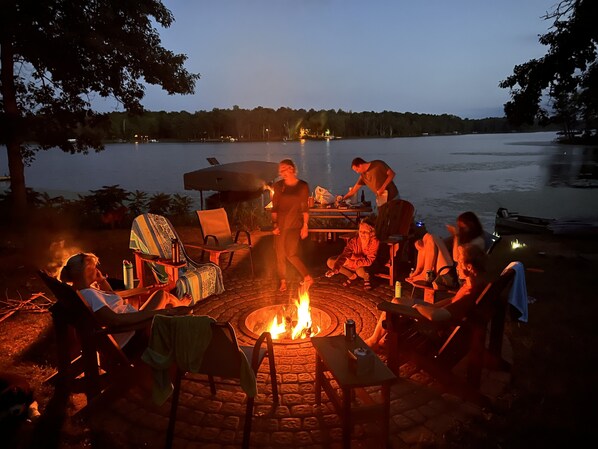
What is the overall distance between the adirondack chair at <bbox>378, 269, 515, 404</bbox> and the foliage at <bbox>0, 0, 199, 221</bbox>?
9.61m

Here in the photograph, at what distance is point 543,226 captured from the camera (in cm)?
1275

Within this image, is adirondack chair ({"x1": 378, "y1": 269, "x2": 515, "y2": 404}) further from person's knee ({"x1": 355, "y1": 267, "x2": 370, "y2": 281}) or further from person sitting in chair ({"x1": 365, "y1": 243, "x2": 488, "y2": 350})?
person's knee ({"x1": 355, "y1": 267, "x2": 370, "y2": 281})

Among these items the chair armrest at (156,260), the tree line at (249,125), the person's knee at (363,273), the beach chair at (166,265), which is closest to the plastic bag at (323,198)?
the person's knee at (363,273)

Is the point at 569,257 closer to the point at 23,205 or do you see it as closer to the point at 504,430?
the point at 504,430

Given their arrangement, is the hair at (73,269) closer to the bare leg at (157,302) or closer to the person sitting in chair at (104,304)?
the person sitting in chair at (104,304)

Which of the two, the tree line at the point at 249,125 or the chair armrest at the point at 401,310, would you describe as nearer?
the chair armrest at the point at 401,310

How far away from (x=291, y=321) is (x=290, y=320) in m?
0.04

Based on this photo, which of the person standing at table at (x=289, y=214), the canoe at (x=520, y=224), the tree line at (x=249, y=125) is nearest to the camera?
the person standing at table at (x=289, y=214)

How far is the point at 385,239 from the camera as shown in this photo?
6504mm

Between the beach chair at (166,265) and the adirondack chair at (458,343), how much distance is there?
2.68 m

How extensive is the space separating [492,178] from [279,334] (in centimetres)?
4562

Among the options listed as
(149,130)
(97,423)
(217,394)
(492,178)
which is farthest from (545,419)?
(149,130)

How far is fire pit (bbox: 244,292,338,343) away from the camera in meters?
4.91

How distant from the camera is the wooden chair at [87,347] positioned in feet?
11.1
